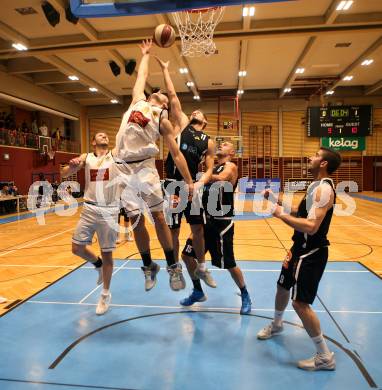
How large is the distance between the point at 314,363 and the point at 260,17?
11.0 m

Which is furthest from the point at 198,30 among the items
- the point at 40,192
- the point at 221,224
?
the point at 40,192

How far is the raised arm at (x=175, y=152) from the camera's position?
3.30m

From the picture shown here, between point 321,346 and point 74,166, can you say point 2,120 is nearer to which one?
point 74,166

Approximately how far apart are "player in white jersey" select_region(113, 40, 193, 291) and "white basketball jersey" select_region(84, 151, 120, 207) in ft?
2.06

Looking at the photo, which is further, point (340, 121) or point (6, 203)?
point (340, 121)

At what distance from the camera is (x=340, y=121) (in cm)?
2089

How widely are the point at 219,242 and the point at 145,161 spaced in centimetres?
133

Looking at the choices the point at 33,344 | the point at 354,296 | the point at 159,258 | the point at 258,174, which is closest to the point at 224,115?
the point at 258,174

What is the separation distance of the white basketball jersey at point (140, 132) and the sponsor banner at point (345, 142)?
20.5 m

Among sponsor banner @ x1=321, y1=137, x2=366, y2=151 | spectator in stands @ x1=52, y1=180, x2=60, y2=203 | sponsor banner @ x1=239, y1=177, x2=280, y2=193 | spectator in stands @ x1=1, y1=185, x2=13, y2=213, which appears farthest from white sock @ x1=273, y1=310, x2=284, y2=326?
sponsor banner @ x1=321, y1=137, x2=366, y2=151

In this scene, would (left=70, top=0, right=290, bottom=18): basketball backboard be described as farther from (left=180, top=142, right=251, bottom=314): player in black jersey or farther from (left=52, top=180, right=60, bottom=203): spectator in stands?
(left=52, top=180, right=60, bottom=203): spectator in stands

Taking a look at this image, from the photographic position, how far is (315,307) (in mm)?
4363

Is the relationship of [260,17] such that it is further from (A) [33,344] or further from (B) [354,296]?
(A) [33,344]

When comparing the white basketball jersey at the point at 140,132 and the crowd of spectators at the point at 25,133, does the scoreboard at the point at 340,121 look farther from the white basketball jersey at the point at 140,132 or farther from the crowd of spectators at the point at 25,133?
the white basketball jersey at the point at 140,132
